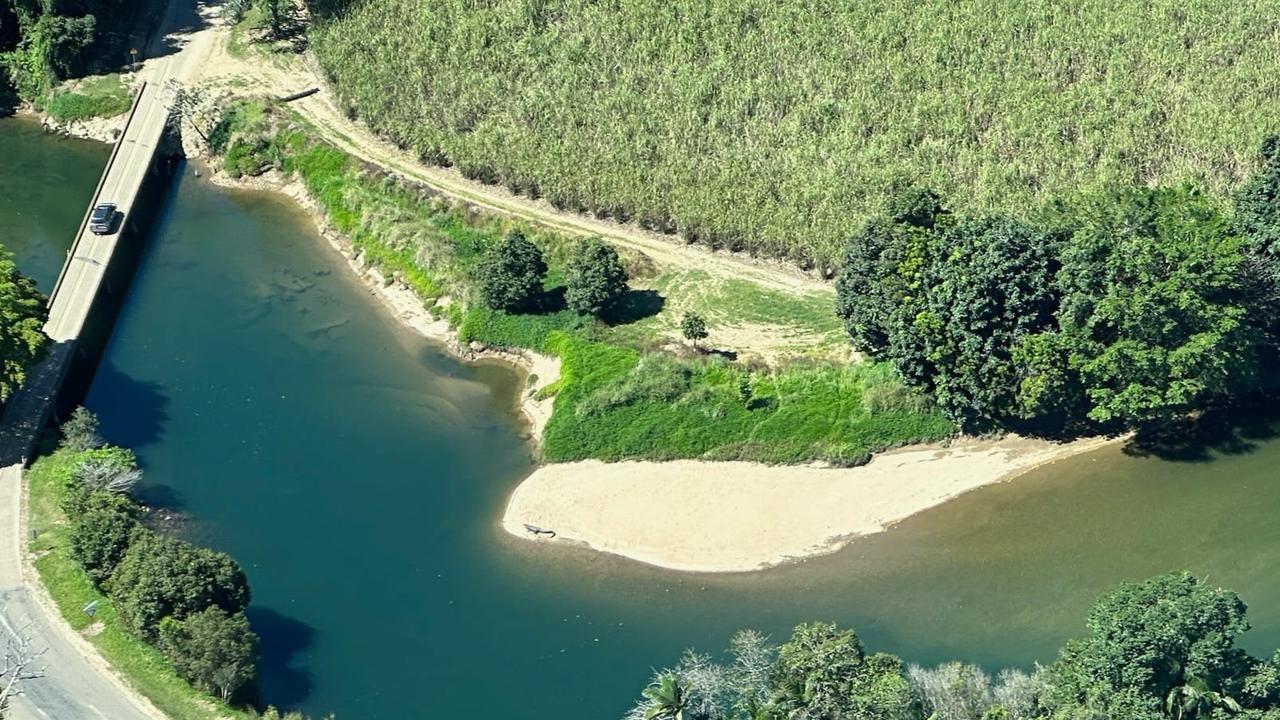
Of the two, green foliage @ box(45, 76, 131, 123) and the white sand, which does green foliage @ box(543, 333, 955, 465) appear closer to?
the white sand

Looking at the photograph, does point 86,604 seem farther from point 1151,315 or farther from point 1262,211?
point 1262,211

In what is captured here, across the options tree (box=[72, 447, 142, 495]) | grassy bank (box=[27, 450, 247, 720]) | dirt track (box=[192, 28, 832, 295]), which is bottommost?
grassy bank (box=[27, 450, 247, 720])

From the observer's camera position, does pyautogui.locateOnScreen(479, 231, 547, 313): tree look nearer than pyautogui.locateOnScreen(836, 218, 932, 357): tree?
No

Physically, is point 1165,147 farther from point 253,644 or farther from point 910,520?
point 253,644

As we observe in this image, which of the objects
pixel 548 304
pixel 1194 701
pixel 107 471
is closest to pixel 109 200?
pixel 548 304

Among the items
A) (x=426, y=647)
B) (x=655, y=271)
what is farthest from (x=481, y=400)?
(x=426, y=647)

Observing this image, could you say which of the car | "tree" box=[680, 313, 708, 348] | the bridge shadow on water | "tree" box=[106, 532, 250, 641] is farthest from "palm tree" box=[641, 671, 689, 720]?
the car
